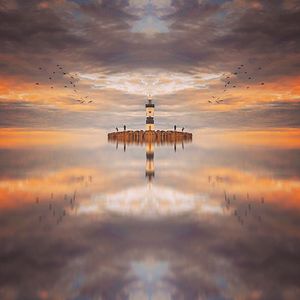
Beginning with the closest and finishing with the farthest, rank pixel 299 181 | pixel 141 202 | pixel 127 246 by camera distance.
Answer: pixel 127 246 < pixel 141 202 < pixel 299 181

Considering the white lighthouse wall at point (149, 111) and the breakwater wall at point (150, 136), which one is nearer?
the white lighthouse wall at point (149, 111)

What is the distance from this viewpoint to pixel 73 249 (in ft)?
38.3

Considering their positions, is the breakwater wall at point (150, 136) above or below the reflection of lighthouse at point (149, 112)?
below

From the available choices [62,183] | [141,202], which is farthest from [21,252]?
[62,183]

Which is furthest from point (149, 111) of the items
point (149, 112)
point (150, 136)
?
point (150, 136)

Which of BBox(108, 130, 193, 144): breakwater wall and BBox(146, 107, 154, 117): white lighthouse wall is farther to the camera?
BBox(108, 130, 193, 144): breakwater wall

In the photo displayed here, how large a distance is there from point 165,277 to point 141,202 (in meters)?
10.3

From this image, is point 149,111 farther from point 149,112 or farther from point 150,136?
point 150,136

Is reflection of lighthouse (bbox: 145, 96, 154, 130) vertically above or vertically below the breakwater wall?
above

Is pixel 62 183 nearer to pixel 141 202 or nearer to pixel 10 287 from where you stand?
pixel 141 202

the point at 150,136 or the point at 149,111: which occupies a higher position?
the point at 149,111

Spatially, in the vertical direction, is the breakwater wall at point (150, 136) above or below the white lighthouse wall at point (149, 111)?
below

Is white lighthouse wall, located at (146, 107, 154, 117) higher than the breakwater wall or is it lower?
higher

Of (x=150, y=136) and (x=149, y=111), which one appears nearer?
(x=149, y=111)
